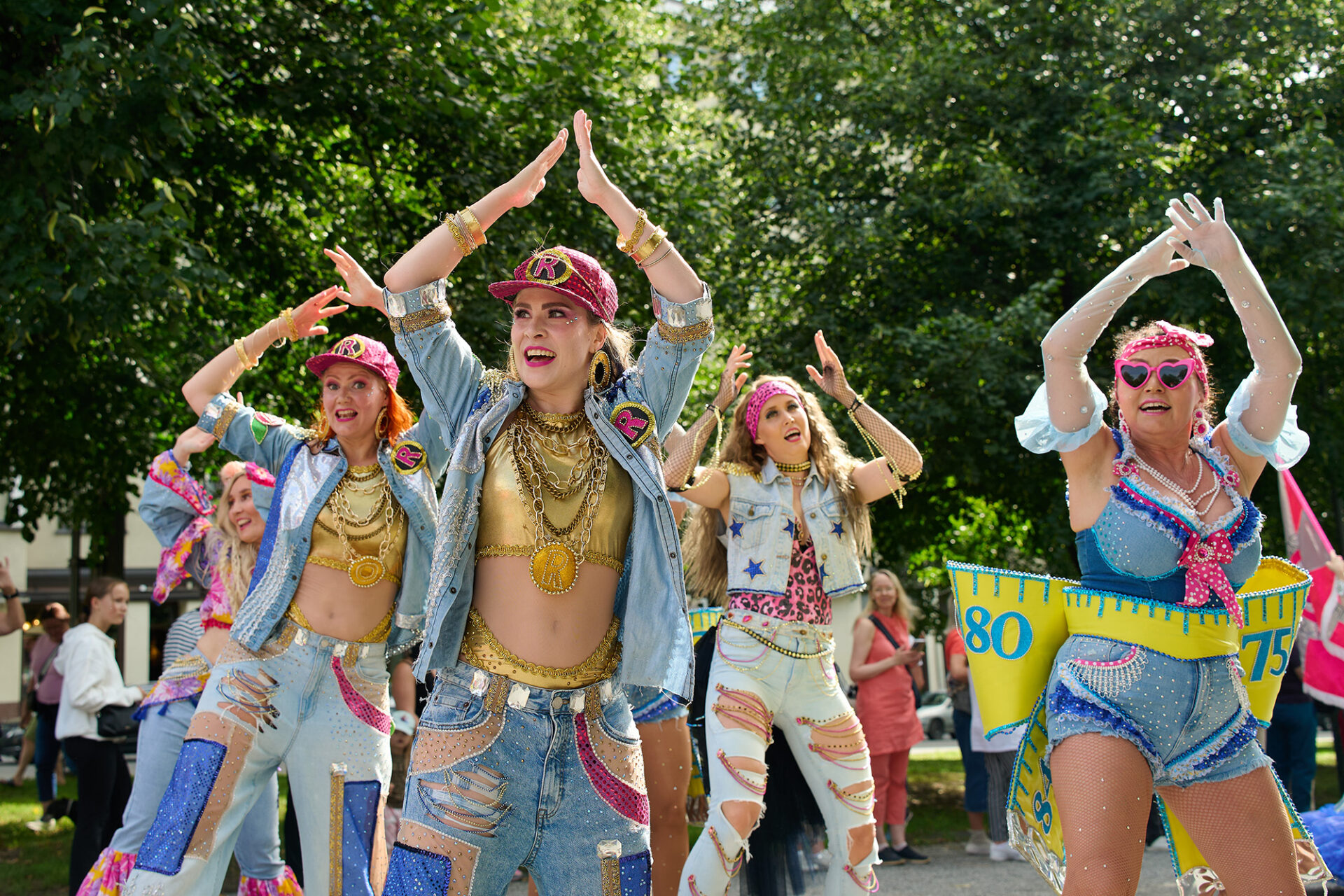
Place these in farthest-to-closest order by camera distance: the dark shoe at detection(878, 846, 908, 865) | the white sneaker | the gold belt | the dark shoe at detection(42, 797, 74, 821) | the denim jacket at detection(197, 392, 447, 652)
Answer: the dark shoe at detection(42, 797, 74, 821) < the white sneaker < the dark shoe at detection(878, 846, 908, 865) < the gold belt < the denim jacket at detection(197, 392, 447, 652)

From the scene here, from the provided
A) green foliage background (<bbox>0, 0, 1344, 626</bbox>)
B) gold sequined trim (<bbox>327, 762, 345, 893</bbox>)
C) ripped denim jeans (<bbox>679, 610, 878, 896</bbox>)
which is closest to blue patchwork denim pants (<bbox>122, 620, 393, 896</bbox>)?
gold sequined trim (<bbox>327, 762, 345, 893</bbox>)

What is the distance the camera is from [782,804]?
5.24 m

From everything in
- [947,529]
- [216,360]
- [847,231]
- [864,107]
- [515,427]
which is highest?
[864,107]

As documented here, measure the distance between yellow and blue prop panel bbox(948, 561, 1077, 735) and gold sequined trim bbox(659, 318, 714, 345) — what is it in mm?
1321

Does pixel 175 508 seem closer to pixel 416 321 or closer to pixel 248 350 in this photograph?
pixel 248 350

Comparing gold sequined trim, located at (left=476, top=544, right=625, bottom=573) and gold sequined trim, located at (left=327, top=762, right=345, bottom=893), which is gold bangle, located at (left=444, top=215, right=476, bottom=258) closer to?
gold sequined trim, located at (left=476, top=544, right=625, bottom=573)

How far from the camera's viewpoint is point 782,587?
16.3ft

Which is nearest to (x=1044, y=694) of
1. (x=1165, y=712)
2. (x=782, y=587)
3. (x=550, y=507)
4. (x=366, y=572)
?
(x=1165, y=712)

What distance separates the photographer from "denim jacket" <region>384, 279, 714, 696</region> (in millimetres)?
2918

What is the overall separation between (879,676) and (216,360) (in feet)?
19.0

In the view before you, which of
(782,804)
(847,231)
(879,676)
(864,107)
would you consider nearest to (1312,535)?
(879,676)

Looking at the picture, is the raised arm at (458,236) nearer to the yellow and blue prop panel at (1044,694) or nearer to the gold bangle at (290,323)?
the gold bangle at (290,323)

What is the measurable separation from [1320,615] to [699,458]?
4625 millimetres

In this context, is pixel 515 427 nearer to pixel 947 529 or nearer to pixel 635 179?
pixel 635 179
